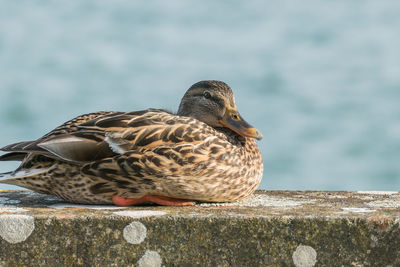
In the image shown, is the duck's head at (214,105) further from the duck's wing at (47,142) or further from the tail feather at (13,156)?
the tail feather at (13,156)

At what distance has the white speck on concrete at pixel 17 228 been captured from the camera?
3865 mm

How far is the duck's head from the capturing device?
5036 millimetres

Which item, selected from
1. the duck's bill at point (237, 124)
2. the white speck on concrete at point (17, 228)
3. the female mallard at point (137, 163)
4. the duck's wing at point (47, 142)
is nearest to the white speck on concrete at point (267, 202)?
the female mallard at point (137, 163)

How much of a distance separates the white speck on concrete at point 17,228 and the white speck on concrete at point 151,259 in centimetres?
70

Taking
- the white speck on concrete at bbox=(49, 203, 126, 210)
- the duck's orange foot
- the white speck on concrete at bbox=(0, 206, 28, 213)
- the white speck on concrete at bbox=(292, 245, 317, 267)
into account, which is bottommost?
the white speck on concrete at bbox=(0, 206, 28, 213)

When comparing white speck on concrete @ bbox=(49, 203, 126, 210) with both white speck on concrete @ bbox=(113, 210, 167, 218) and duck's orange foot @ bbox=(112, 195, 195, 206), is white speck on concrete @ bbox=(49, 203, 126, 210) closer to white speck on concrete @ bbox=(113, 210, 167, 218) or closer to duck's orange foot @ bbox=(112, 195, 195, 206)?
duck's orange foot @ bbox=(112, 195, 195, 206)

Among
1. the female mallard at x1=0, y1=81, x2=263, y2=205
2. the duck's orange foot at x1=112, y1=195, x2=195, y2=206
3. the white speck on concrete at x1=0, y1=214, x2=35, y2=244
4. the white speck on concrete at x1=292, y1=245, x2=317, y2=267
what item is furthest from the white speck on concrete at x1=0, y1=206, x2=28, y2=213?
the white speck on concrete at x1=292, y1=245, x2=317, y2=267

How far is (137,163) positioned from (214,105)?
1029mm

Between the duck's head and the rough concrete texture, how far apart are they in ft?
4.08

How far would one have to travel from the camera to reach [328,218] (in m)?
3.83

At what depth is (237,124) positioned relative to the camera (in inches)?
197

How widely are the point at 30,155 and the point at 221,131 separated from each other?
58.4 inches

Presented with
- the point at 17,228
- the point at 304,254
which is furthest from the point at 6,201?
the point at 304,254

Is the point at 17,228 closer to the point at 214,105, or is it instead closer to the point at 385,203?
the point at 214,105
